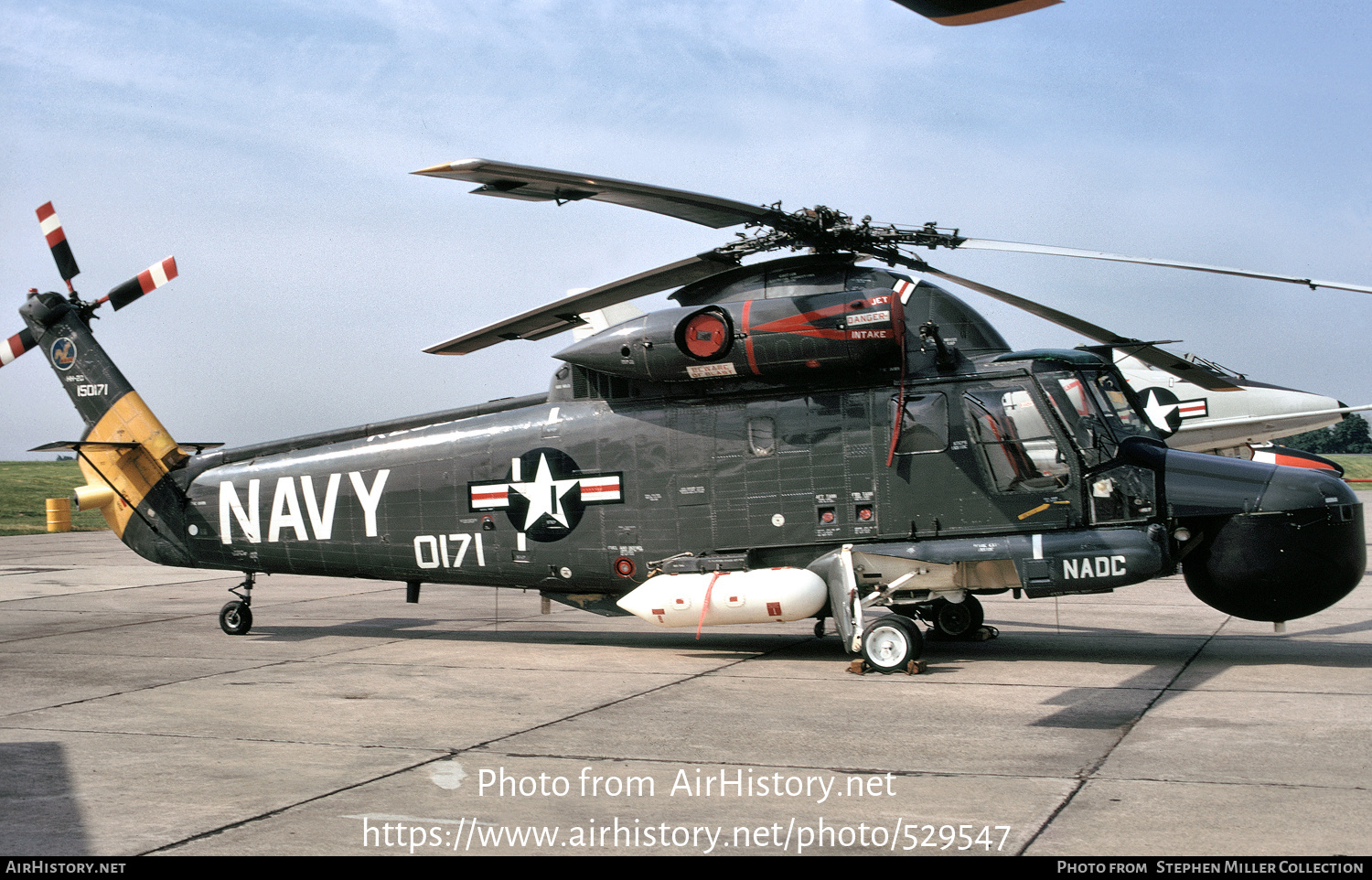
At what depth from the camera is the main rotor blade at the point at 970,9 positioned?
105 inches

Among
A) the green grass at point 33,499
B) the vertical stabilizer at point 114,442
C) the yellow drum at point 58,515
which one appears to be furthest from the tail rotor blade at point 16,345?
the yellow drum at point 58,515

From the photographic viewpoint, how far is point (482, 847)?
5.08 meters

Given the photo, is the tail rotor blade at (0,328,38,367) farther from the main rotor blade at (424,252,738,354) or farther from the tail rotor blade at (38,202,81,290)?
the main rotor blade at (424,252,738,354)

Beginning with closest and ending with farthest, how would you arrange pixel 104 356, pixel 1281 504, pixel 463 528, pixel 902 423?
1. pixel 1281 504
2. pixel 902 423
3. pixel 463 528
4. pixel 104 356

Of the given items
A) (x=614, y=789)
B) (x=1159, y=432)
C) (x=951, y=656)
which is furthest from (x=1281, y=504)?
(x=614, y=789)

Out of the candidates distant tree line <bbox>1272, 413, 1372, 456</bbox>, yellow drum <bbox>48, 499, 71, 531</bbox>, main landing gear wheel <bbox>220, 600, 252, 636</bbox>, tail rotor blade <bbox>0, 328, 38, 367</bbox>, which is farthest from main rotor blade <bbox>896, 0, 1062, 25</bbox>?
distant tree line <bbox>1272, 413, 1372, 456</bbox>

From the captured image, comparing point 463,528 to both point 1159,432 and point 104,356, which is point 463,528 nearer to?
point 104,356

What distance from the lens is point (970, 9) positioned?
270 centimetres

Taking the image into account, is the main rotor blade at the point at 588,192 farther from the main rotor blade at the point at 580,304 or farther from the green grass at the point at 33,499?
the green grass at the point at 33,499

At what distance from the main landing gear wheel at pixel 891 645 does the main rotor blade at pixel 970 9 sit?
746 cm

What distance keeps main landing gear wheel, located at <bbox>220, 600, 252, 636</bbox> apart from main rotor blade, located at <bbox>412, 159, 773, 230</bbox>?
7.19 meters

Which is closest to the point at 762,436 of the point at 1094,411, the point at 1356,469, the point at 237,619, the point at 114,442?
the point at 1094,411

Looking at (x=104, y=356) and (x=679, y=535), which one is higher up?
(x=104, y=356)
